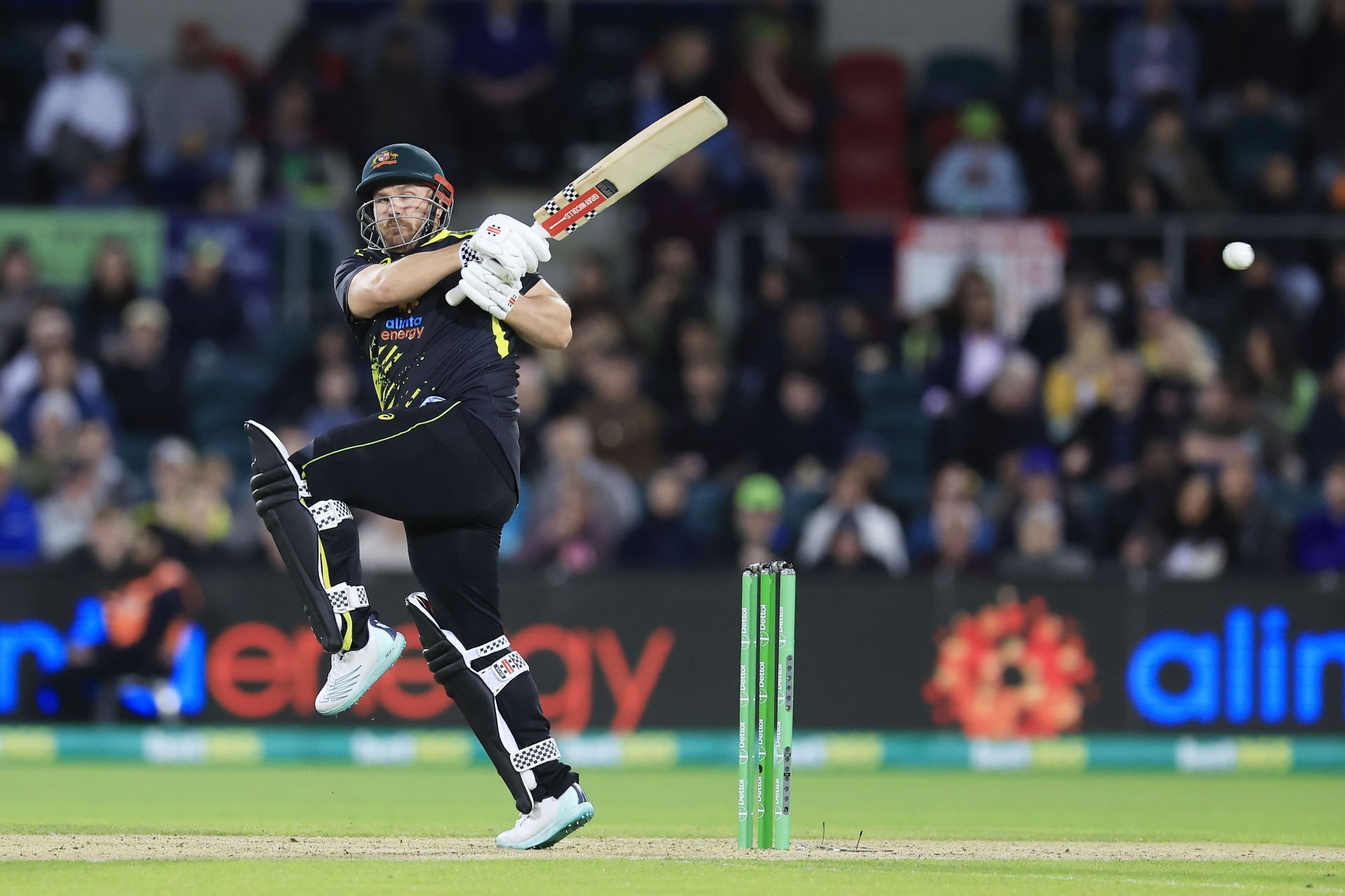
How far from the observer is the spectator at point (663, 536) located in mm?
13367

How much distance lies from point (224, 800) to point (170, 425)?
15.8ft

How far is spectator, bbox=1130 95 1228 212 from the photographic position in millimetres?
16266

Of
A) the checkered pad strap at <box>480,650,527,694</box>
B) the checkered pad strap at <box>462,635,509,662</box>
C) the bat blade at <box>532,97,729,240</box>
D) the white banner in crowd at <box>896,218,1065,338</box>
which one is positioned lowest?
the checkered pad strap at <box>480,650,527,694</box>

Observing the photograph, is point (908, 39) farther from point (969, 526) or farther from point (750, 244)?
point (969, 526)

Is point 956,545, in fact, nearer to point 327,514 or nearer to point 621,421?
point 621,421

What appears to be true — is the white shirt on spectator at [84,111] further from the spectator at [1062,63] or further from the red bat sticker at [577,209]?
the red bat sticker at [577,209]

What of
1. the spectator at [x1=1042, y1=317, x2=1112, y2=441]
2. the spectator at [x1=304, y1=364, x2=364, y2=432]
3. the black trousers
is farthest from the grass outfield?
the spectator at [x1=1042, y1=317, x2=1112, y2=441]

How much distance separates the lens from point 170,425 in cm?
1475

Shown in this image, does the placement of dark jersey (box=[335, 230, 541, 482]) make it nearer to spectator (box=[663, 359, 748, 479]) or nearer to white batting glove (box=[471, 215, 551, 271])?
white batting glove (box=[471, 215, 551, 271])

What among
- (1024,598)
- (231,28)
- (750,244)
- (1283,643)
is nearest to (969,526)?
(1024,598)

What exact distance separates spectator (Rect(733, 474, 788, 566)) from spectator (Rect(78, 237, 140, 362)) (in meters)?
4.49

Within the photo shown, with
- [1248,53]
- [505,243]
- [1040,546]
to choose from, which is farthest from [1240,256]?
[1248,53]

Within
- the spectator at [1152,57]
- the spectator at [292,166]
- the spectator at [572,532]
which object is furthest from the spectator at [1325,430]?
the spectator at [292,166]

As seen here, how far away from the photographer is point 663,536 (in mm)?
13391
